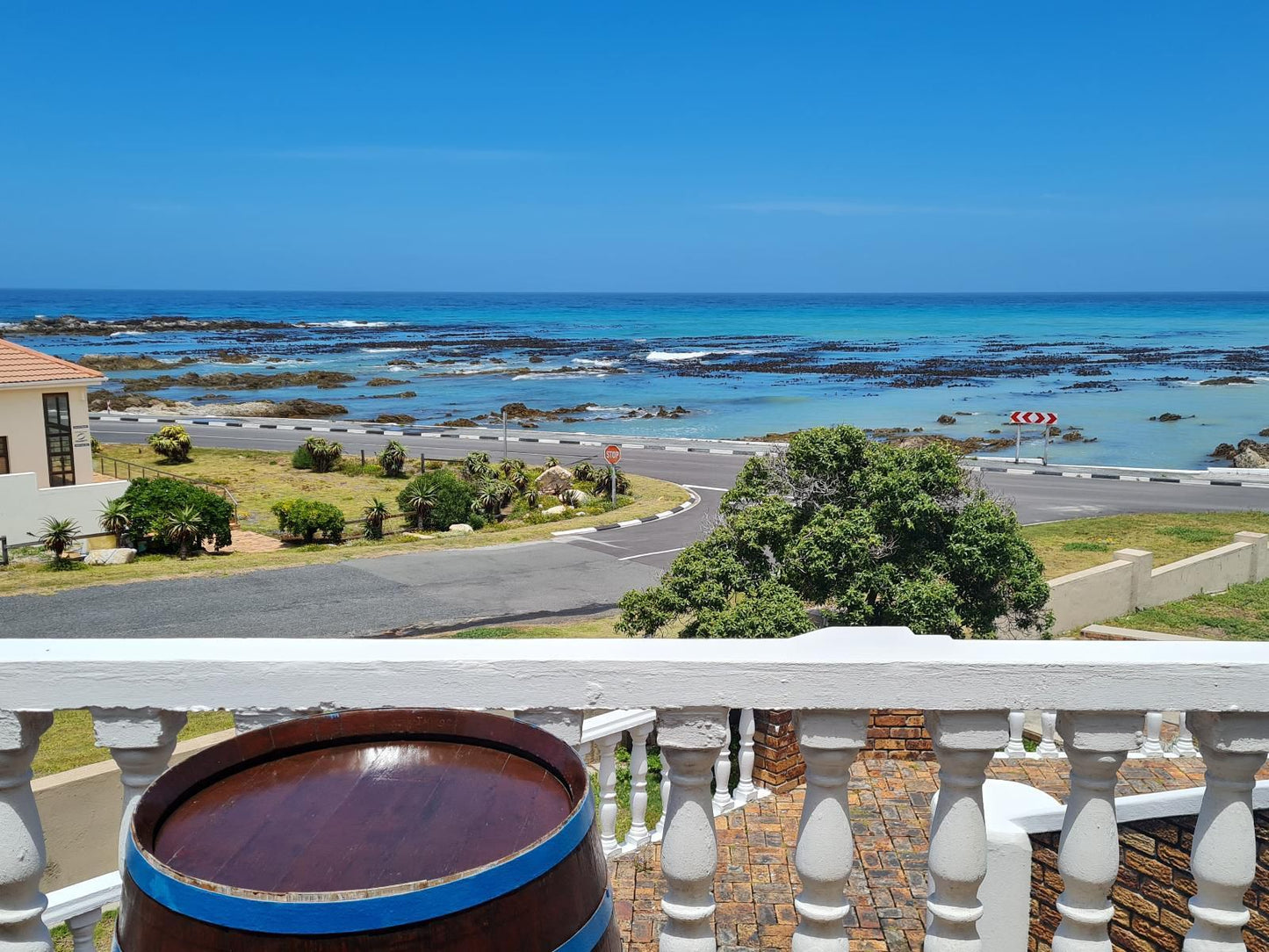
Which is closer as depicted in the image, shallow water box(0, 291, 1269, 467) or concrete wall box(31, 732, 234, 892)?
concrete wall box(31, 732, 234, 892)

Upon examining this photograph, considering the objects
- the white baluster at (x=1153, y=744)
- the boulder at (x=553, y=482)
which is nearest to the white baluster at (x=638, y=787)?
the white baluster at (x=1153, y=744)

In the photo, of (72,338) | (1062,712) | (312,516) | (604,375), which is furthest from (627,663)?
(72,338)

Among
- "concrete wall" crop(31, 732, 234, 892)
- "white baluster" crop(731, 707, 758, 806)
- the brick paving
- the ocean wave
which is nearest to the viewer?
the brick paving

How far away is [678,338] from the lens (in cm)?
13675

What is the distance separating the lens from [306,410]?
5847 cm

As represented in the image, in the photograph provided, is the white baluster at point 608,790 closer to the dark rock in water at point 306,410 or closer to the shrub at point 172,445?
the shrub at point 172,445

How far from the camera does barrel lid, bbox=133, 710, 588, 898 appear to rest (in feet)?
4.88

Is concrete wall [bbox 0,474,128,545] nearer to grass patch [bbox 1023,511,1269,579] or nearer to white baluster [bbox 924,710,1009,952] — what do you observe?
grass patch [bbox 1023,511,1269,579]

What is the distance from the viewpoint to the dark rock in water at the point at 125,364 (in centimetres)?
8225

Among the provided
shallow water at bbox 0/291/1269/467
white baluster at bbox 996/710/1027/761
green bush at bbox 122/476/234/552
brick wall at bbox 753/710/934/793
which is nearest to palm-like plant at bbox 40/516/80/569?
green bush at bbox 122/476/234/552

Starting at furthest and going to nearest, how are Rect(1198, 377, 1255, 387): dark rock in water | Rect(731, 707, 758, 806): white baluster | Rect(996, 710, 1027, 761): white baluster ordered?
Rect(1198, 377, 1255, 387): dark rock in water, Rect(996, 710, 1027, 761): white baluster, Rect(731, 707, 758, 806): white baluster

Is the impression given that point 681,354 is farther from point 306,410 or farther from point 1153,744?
point 1153,744

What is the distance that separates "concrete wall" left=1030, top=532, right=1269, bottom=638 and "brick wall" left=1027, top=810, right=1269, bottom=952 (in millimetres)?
9944

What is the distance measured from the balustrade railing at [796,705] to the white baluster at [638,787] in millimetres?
1812
